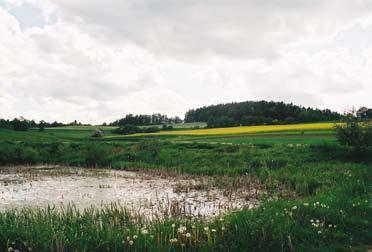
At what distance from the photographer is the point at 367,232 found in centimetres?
1002

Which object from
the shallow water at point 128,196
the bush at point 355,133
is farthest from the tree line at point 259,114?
the shallow water at point 128,196

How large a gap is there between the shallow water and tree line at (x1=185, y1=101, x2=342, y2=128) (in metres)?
53.0

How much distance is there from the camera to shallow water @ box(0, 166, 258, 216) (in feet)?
47.2

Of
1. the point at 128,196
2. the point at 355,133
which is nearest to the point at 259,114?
the point at 355,133

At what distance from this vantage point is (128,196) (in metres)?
18.3

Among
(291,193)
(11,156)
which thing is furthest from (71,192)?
(11,156)

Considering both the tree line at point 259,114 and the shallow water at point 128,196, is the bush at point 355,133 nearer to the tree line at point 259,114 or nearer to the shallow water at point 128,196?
the shallow water at point 128,196

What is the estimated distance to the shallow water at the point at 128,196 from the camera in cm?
1440

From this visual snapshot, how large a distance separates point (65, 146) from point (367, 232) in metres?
44.7

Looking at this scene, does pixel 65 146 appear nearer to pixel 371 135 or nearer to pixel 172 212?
pixel 371 135

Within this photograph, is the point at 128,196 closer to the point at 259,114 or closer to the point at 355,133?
the point at 355,133

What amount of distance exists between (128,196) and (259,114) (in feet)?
300

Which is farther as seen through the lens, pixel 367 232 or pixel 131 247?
pixel 367 232

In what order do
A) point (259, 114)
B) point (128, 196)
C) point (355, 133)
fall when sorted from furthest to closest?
point (259, 114)
point (355, 133)
point (128, 196)
